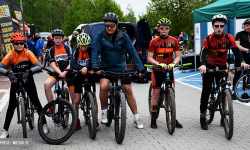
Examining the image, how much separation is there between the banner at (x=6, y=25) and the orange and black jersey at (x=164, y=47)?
9241 mm

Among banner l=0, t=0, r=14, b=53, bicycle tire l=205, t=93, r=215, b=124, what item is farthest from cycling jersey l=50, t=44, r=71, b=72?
banner l=0, t=0, r=14, b=53

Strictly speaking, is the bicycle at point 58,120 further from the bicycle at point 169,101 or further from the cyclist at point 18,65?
the bicycle at point 169,101

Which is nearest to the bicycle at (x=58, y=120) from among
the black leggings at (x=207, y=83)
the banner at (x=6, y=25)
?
the black leggings at (x=207, y=83)

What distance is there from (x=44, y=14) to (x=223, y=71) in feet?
256

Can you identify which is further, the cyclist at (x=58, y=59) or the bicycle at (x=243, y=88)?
the bicycle at (x=243, y=88)

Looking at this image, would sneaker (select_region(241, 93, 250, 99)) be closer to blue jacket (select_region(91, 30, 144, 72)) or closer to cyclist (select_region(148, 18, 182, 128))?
cyclist (select_region(148, 18, 182, 128))

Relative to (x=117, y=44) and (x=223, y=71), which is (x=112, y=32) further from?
(x=223, y=71)

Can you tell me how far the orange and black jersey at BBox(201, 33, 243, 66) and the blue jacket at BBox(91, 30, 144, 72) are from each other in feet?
3.90

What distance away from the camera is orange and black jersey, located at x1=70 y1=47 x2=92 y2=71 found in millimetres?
5199

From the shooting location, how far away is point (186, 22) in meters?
40.8

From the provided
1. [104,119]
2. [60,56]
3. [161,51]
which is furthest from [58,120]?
[161,51]

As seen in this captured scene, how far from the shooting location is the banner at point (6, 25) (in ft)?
42.2

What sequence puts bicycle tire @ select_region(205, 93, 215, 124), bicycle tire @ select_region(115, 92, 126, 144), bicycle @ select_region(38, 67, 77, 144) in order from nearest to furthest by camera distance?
bicycle tire @ select_region(115, 92, 126, 144) < bicycle @ select_region(38, 67, 77, 144) < bicycle tire @ select_region(205, 93, 215, 124)

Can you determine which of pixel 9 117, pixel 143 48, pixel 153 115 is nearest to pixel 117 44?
pixel 153 115
